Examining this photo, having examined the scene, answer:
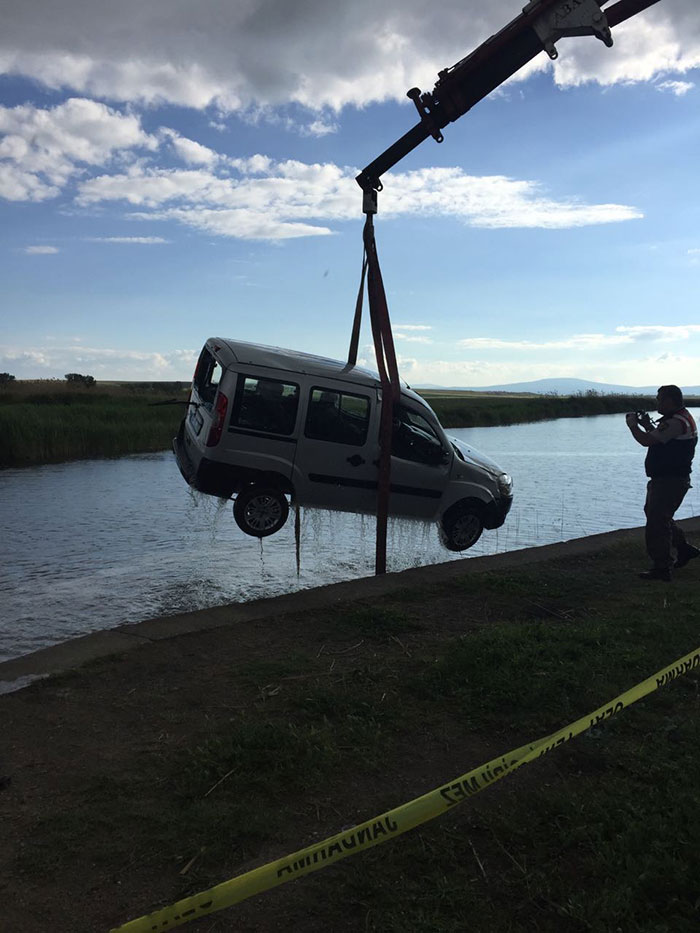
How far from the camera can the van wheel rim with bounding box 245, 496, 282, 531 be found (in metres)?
9.41

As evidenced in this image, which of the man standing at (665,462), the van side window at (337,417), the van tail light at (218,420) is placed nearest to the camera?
the man standing at (665,462)

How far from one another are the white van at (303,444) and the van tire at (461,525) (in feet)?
0.07

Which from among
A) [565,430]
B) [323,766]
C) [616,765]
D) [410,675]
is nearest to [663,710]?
[616,765]

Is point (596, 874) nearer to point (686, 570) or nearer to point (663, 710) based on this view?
point (663, 710)

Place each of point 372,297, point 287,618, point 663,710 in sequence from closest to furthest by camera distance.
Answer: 1. point 663,710
2. point 287,618
3. point 372,297

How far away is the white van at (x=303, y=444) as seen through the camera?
9.19 meters

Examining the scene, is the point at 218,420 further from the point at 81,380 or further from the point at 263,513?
the point at 81,380

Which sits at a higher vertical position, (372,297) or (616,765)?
(372,297)

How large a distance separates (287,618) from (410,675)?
79.9 inches

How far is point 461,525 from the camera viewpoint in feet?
35.8

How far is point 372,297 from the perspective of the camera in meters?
9.61

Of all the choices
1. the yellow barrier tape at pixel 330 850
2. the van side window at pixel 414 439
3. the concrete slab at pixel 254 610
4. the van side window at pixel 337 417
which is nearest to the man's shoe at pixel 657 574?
the concrete slab at pixel 254 610

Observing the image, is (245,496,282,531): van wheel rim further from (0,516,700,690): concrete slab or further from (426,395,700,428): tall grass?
(426,395,700,428): tall grass

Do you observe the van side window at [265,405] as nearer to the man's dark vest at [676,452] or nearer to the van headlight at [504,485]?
the van headlight at [504,485]
